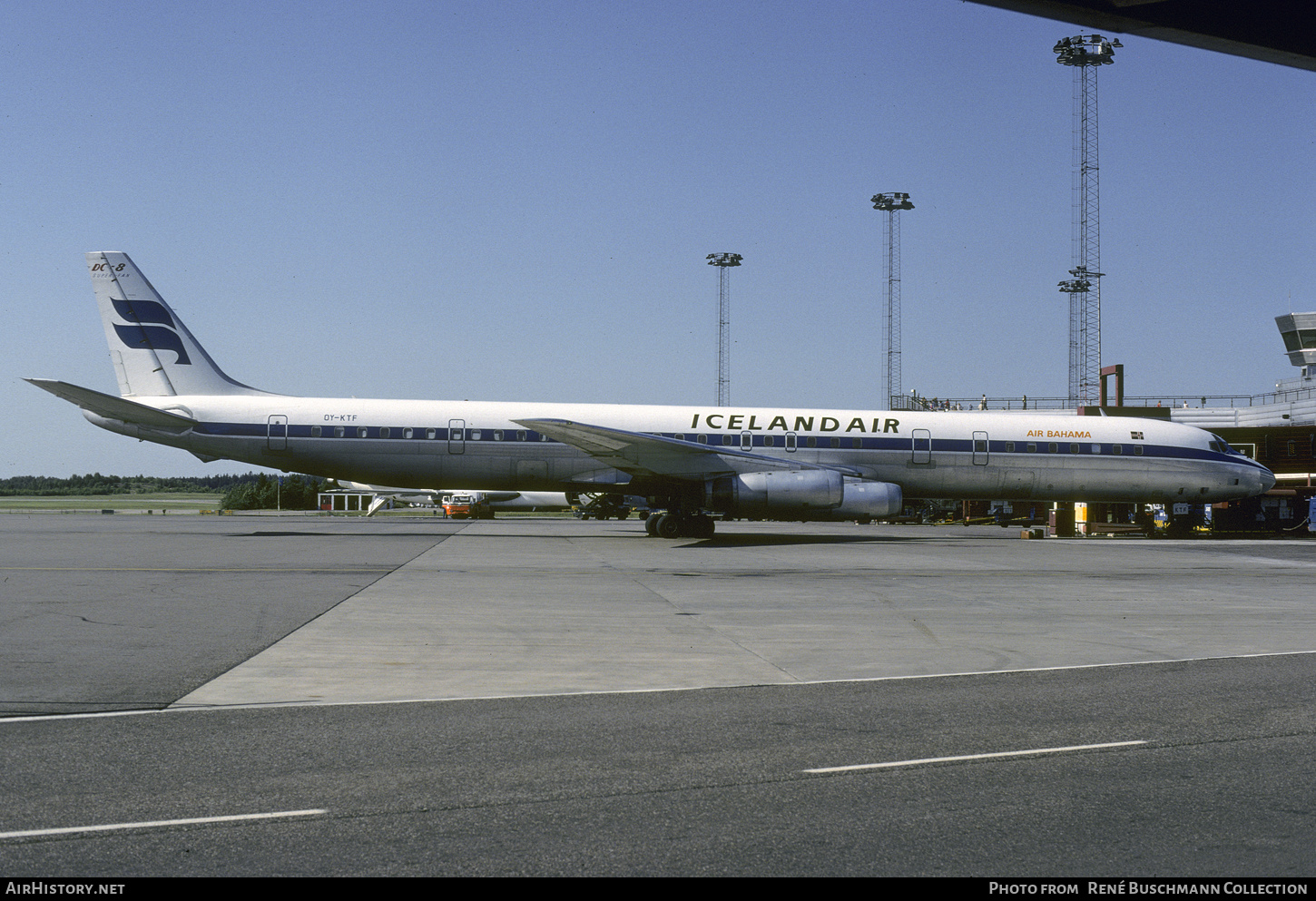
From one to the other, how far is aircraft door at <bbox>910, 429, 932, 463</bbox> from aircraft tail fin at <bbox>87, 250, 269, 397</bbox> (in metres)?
19.6

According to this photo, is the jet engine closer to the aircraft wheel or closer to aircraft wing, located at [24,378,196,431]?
the aircraft wheel

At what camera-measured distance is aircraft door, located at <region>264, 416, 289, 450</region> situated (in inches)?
1144

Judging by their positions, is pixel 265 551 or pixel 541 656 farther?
pixel 265 551

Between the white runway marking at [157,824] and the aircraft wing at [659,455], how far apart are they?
2169 cm

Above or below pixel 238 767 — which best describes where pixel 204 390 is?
above

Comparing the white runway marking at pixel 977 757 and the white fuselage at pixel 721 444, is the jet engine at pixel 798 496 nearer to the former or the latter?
the white fuselage at pixel 721 444

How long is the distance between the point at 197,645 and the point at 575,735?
17.6 feet

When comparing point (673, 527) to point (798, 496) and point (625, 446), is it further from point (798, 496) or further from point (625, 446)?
point (798, 496)

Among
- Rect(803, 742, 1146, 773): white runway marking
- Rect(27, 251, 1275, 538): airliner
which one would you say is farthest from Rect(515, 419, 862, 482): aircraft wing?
Rect(803, 742, 1146, 773): white runway marking

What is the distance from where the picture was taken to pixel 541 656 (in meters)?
9.92

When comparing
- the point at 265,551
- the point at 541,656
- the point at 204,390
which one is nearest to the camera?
the point at 541,656

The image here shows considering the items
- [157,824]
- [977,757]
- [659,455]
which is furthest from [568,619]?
[659,455]
